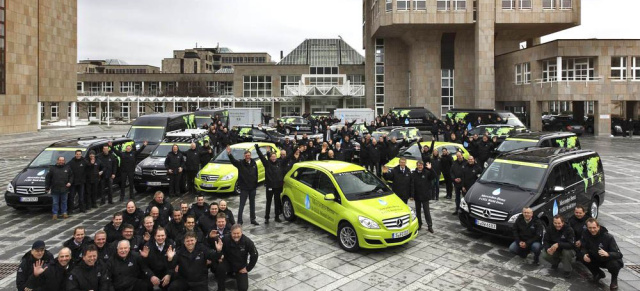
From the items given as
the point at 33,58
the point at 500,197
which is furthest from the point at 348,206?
the point at 33,58

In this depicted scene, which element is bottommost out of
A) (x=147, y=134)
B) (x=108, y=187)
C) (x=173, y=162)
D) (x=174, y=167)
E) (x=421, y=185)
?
(x=108, y=187)

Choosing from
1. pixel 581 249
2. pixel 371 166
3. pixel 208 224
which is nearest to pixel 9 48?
pixel 371 166

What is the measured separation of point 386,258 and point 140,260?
4277 millimetres

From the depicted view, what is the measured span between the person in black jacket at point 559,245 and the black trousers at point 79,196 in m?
10.8

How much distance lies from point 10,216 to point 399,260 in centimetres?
972

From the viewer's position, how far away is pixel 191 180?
531 inches

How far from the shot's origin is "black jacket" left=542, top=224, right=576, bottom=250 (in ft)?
23.9

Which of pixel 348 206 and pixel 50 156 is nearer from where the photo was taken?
pixel 348 206

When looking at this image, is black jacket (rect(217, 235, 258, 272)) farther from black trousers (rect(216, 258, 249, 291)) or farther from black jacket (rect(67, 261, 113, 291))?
black jacket (rect(67, 261, 113, 291))

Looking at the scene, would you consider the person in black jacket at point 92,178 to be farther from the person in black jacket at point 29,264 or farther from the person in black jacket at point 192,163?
the person in black jacket at point 29,264

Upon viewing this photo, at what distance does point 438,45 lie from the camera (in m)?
42.7

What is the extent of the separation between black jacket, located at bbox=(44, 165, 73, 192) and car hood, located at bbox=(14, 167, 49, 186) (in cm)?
52

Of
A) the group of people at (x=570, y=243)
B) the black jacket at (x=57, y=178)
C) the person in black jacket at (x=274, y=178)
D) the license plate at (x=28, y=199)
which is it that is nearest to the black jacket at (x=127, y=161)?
the black jacket at (x=57, y=178)

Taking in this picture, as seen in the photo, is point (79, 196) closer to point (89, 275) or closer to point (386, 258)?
point (89, 275)
